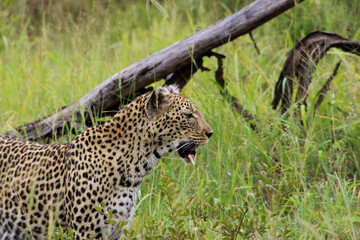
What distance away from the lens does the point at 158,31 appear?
857 centimetres

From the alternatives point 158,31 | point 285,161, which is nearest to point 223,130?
point 285,161

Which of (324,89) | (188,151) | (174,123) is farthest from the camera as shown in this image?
(324,89)

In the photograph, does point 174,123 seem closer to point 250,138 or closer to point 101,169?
point 101,169

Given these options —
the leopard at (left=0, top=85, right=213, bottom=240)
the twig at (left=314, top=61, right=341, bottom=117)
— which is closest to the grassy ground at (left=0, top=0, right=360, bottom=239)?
the twig at (left=314, top=61, right=341, bottom=117)

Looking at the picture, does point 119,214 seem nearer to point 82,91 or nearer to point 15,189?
point 15,189

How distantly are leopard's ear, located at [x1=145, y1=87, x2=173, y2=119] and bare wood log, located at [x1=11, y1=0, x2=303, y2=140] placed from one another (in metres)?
1.31

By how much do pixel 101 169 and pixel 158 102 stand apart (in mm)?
658

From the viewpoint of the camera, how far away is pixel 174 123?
410 centimetres

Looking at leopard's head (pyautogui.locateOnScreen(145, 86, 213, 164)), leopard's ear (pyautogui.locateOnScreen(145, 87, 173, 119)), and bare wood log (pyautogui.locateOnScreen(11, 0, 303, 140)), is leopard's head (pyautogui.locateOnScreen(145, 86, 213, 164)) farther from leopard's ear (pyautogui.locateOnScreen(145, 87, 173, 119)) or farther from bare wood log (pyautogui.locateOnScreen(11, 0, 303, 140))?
bare wood log (pyautogui.locateOnScreen(11, 0, 303, 140))

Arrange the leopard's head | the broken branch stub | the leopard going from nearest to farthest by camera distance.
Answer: the leopard < the leopard's head < the broken branch stub

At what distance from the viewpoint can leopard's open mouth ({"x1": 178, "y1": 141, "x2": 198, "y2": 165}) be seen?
415 centimetres

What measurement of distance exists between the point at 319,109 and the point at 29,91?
356 cm

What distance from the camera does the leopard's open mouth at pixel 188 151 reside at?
4152 millimetres

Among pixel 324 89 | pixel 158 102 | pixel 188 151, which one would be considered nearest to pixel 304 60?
pixel 324 89
